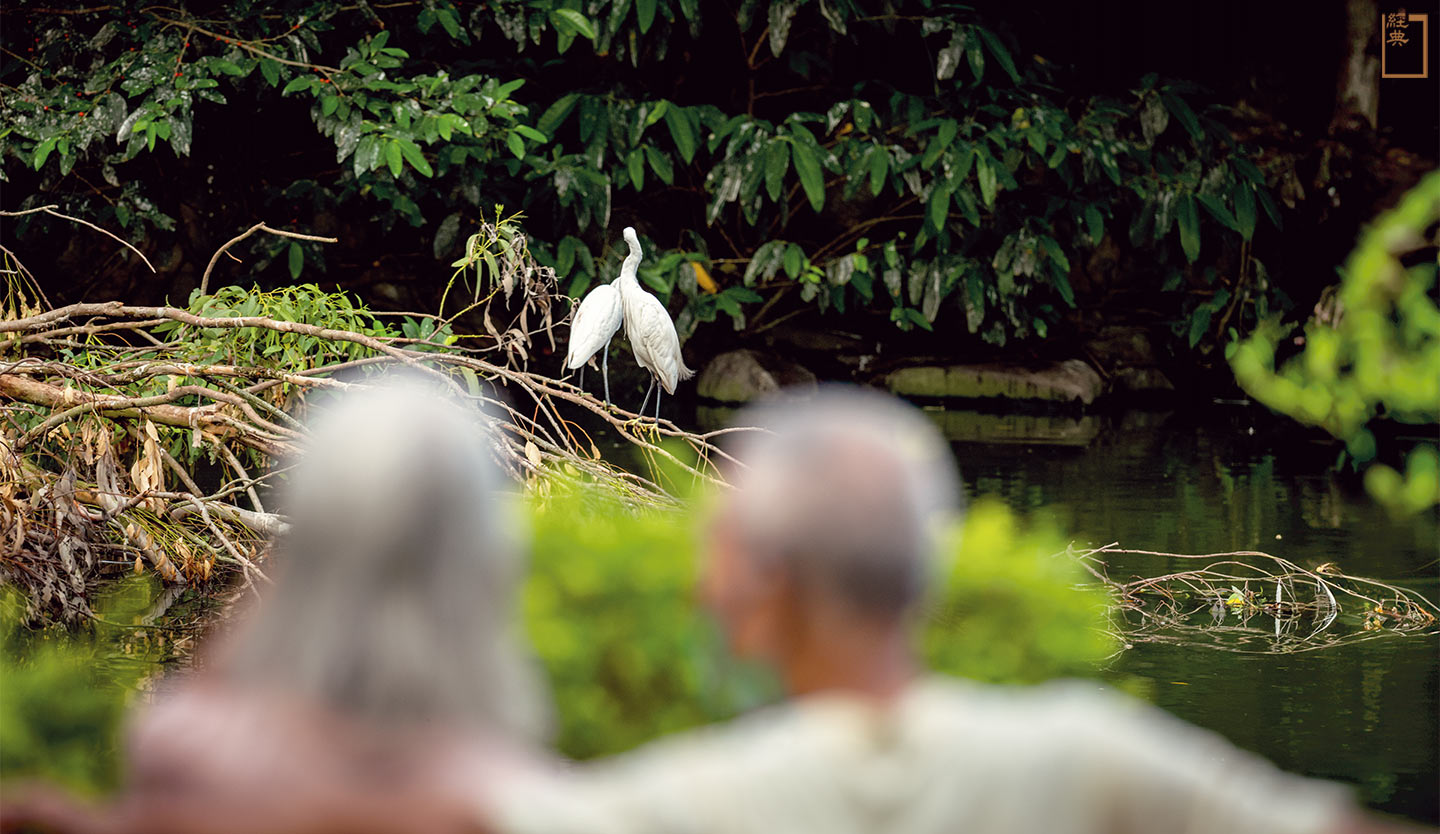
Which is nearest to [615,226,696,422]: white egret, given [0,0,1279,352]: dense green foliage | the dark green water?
the dark green water

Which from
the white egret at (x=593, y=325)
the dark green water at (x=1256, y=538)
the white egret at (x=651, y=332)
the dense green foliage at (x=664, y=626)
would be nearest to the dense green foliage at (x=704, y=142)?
the dark green water at (x=1256, y=538)

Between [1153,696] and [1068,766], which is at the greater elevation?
[1068,766]

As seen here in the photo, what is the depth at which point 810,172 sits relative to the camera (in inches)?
471

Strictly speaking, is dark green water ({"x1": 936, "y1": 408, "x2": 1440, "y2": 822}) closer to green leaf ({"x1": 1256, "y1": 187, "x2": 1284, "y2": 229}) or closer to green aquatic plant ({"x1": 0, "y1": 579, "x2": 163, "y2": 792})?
green leaf ({"x1": 1256, "y1": 187, "x2": 1284, "y2": 229})

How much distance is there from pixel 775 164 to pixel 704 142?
1497mm

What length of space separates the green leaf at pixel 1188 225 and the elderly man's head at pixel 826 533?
469 inches

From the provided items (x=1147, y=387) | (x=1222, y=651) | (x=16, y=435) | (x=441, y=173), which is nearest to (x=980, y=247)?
(x=1147, y=387)

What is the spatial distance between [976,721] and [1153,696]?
12.8 feet

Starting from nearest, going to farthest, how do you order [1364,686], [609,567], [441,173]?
1. [609,567]
2. [1364,686]
3. [441,173]

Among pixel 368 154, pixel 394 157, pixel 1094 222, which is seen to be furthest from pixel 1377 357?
pixel 1094 222

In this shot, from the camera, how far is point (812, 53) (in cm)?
1347

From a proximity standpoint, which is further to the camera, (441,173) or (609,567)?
(441,173)

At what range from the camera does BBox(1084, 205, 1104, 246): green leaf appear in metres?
12.7

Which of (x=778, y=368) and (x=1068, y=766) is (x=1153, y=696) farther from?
(x=778, y=368)
